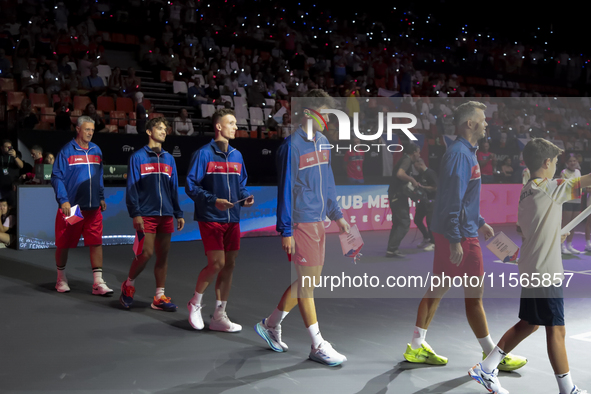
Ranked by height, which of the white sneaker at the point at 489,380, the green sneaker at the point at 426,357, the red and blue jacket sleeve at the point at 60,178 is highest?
the red and blue jacket sleeve at the point at 60,178

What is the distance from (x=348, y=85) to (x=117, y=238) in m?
9.22

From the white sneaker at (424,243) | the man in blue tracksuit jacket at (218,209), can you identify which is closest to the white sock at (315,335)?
the man in blue tracksuit jacket at (218,209)

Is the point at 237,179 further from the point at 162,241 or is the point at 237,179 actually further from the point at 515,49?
the point at 515,49

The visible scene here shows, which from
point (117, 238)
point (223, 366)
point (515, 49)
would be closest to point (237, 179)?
point (223, 366)

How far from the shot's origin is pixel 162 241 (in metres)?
5.96

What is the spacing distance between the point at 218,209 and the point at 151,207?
1.20 metres

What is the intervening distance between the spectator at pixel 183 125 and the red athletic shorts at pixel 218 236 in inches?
320

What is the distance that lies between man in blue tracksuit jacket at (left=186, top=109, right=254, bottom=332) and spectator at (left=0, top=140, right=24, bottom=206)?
6.46 m

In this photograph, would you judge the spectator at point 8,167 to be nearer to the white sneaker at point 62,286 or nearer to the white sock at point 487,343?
the white sneaker at point 62,286

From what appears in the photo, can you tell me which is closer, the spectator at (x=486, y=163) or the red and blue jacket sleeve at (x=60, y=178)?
the red and blue jacket sleeve at (x=60, y=178)

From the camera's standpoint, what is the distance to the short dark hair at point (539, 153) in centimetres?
355

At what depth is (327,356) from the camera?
13.8ft

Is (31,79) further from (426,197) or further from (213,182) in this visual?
(213,182)

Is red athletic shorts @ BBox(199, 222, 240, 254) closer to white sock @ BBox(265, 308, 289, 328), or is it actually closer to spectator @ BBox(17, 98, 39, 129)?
white sock @ BBox(265, 308, 289, 328)
